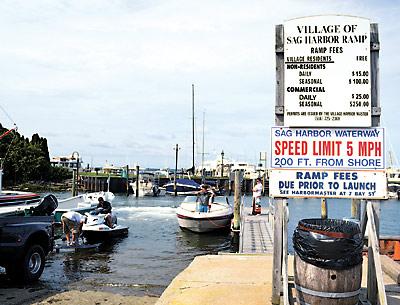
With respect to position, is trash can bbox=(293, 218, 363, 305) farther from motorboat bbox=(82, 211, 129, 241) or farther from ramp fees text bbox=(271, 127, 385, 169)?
motorboat bbox=(82, 211, 129, 241)

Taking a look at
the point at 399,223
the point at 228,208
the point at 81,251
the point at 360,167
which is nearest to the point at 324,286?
the point at 360,167

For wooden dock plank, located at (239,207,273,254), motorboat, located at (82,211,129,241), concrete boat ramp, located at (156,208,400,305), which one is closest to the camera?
concrete boat ramp, located at (156,208,400,305)

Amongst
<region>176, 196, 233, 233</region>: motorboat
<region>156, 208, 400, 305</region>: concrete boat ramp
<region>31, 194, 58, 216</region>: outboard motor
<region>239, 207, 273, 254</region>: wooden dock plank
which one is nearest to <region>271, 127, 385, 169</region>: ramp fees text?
<region>156, 208, 400, 305</region>: concrete boat ramp

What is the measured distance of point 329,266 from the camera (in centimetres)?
Answer: 488

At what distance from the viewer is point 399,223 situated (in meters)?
42.5

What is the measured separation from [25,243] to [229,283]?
17.1ft

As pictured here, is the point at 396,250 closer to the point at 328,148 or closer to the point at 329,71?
the point at 328,148

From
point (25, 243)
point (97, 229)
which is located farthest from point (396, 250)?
point (97, 229)

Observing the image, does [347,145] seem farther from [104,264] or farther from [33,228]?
[104,264]

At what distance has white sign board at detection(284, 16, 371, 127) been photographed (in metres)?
5.74

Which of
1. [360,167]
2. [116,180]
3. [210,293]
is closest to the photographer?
[360,167]

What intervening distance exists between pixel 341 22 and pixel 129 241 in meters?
16.5

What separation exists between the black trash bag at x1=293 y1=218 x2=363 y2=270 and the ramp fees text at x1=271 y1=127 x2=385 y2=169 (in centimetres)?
95

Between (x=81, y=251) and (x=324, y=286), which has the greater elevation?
(x=324, y=286)
